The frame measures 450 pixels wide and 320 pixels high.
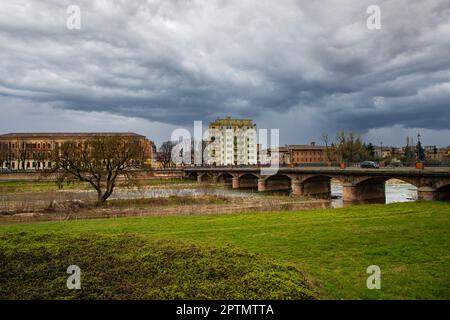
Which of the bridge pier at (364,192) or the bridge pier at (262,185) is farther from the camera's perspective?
the bridge pier at (262,185)

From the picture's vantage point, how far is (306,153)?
174750 millimetres

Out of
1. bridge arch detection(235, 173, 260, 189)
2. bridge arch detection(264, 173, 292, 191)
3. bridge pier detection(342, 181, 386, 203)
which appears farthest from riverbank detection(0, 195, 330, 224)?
bridge arch detection(235, 173, 260, 189)

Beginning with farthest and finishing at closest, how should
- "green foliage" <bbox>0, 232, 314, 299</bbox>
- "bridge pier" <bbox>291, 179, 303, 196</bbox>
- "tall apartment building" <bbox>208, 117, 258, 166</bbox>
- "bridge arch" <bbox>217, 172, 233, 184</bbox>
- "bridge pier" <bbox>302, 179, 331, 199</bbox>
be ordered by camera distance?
"tall apartment building" <bbox>208, 117, 258, 166</bbox> → "bridge arch" <bbox>217, 172, 233, 184</bbox> → "bridge pier" <bbox>302, 179, 331, 199</bbox> → "bridge pier" <bbox>291, 179, 303, 196</bbox> → "green foliage" <bbox>0, 232, 314, 299</bbox>

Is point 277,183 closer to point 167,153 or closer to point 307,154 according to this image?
point 167,153

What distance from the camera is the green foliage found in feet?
28.0

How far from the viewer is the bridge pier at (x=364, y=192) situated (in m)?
47.3

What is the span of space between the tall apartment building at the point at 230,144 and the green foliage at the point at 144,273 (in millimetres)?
153745

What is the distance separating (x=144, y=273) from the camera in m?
10.0

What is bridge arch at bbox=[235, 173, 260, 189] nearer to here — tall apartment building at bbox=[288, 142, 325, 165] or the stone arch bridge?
the stone arch bridge

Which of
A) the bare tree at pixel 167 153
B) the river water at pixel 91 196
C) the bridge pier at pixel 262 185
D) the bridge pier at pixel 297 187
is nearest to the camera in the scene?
the river water at pixel 91 196

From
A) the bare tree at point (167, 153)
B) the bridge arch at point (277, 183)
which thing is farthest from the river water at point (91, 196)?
the bare tree at point (167, 153)

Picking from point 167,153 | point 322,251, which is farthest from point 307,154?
point 322,251

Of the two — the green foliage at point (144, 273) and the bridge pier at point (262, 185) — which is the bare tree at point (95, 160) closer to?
the green foliage at point (144, 273)
